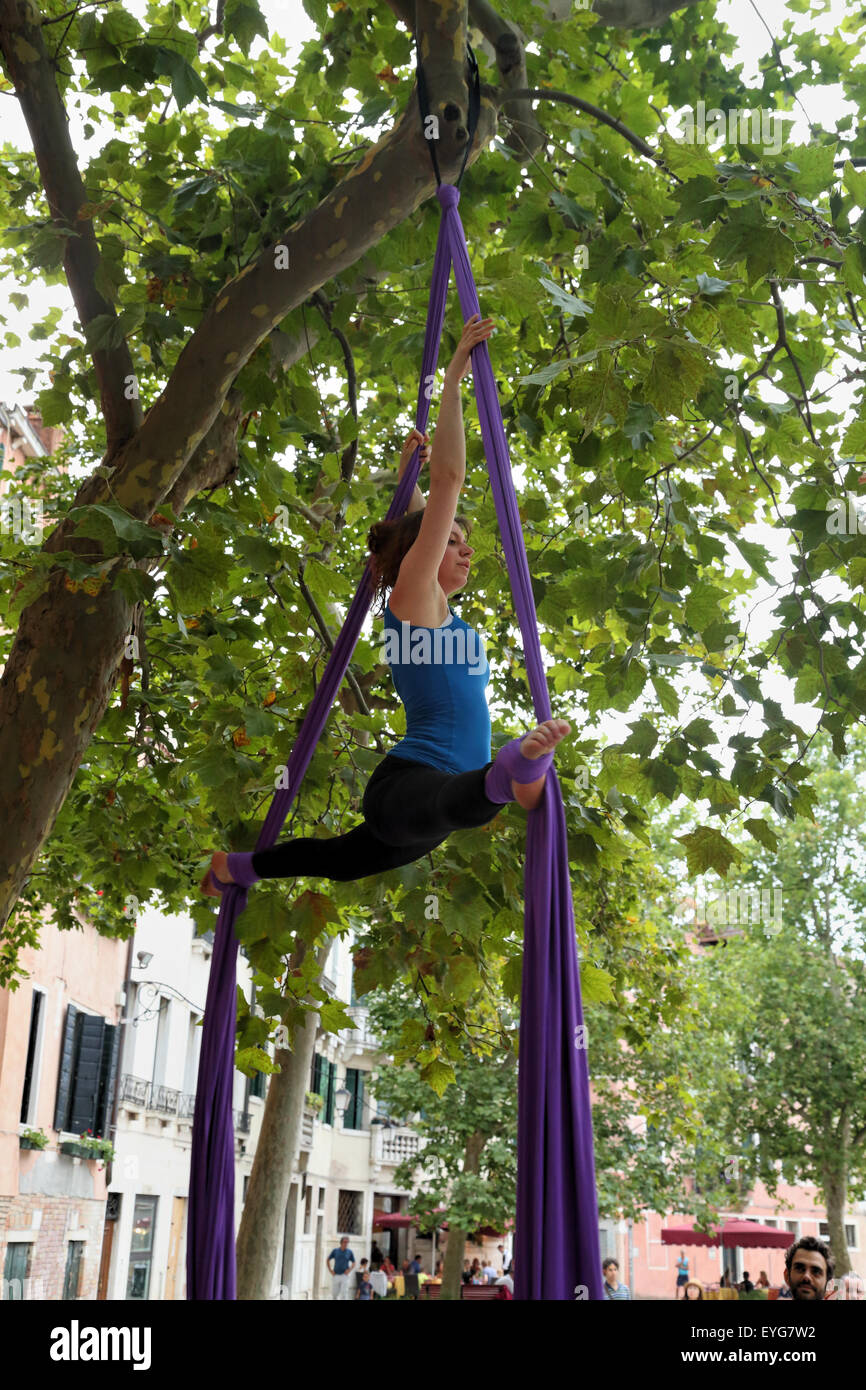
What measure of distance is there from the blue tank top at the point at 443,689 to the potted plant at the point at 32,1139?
36.1 feet

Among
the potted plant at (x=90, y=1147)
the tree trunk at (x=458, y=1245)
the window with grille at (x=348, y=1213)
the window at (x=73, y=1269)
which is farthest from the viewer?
the window with grille at (x=348, y=1213)

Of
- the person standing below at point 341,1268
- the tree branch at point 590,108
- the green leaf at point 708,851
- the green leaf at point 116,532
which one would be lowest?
the person standing below at point 341,1268

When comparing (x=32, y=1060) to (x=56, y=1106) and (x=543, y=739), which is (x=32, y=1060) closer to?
(x=56, y=1106)

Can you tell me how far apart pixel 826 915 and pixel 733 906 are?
14.3 meters

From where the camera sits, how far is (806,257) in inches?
127

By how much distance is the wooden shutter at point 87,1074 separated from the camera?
13656 mm

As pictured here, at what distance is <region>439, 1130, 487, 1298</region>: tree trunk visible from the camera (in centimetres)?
1773

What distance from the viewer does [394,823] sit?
2357mm

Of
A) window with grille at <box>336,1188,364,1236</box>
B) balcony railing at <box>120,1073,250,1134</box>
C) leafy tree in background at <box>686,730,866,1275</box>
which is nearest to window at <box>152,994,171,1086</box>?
balcony railing at <box>120,1073,250,1134</box>

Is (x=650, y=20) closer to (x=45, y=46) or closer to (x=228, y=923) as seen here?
(x=45, y=46)

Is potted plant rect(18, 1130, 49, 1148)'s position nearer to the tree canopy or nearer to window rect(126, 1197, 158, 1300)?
window rect(126, 1197, 158, 1300)

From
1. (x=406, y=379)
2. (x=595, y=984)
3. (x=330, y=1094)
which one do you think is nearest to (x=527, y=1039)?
(x=595, y=984)

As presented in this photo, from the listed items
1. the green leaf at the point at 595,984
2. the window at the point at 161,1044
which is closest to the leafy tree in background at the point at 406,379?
the green leaf at the point at 595,984

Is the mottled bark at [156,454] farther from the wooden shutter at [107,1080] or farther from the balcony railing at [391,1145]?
the balcony railing at [391,1145]
